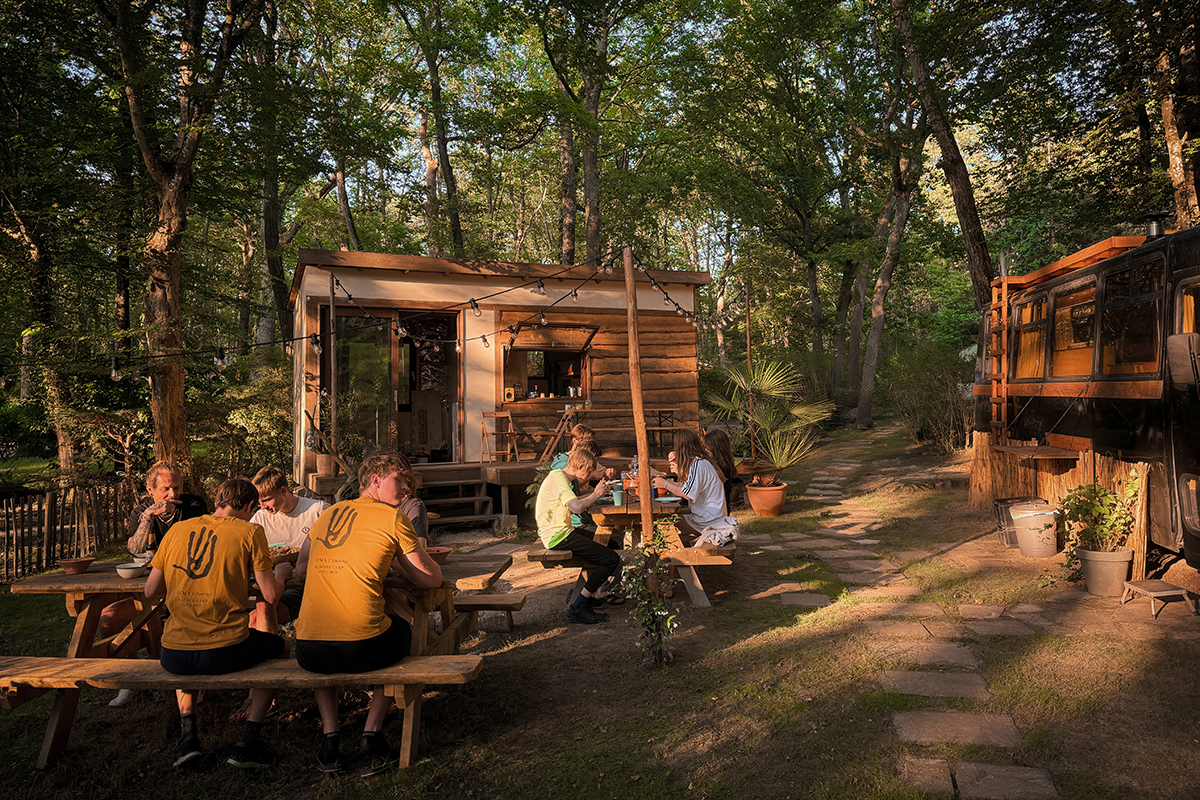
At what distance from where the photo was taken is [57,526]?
860 cm

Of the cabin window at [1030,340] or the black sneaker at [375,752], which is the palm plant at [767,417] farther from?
the black sneaker at [375,752]

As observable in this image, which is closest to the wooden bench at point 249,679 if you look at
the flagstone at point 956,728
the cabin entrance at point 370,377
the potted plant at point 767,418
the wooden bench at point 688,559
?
the wooden bench at point 688,559

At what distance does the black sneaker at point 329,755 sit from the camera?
3.20 meters

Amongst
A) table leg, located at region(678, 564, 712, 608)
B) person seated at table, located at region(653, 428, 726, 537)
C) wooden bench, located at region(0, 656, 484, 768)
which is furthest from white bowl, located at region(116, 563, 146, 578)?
person seated at table, located at region(653, 428, 726, 537)

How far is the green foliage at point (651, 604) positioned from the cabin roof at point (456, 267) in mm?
6346

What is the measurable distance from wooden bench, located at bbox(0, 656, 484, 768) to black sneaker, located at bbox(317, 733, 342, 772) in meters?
0.28

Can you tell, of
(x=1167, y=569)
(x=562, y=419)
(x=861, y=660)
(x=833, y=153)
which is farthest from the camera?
(x=833, y=153)

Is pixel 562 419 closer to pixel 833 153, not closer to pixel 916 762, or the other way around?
pixel 916 762

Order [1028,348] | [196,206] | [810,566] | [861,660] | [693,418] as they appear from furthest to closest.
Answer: [196,206], [693,418], [1028,348], [810,566], [861,660]

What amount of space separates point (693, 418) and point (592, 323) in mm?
2374

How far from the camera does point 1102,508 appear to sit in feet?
18.2

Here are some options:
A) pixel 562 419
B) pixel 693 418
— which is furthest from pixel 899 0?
pixel 562 419

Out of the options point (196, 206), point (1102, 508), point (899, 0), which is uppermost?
point (899, 0)

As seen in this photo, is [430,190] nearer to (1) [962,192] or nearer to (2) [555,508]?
(1) [962,192]
